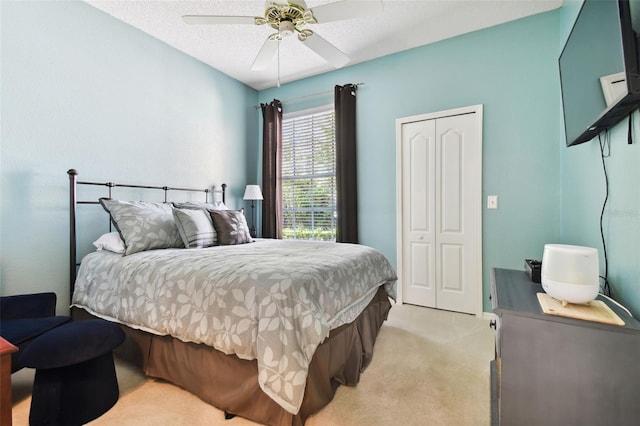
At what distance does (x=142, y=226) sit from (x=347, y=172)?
7.22 feet

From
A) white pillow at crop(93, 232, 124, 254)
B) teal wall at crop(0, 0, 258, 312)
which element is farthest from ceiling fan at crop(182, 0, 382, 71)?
white pillow at crop(93, 232, 124, 254)

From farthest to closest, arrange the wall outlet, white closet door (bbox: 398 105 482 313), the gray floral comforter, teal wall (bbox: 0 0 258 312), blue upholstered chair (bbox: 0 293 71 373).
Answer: white closet door (bbox: 398 105 482 313), the wall outlet, teal wall (bbox: 0 0 258 312), blue upholstered chair (bbox: 0 293 71 373), the gray floral comforter

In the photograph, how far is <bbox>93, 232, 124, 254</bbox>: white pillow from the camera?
218 centimetres

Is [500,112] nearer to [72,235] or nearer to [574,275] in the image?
[574,275]

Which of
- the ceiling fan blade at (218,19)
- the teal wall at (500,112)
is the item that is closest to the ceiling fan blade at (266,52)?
the ceiling fan blade at (218,19)

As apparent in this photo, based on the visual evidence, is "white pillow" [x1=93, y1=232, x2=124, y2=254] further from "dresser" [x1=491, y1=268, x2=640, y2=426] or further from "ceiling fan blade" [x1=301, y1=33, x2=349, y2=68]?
"dresser" [x1=491, y1=268, x2=640, y2=426]

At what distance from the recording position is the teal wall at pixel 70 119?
2.11 metres

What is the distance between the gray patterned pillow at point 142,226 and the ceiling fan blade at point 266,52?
4.96 feet

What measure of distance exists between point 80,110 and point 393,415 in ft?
10.5

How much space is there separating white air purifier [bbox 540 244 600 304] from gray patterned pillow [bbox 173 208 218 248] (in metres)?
2.31

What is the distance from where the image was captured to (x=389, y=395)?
5.44 feet

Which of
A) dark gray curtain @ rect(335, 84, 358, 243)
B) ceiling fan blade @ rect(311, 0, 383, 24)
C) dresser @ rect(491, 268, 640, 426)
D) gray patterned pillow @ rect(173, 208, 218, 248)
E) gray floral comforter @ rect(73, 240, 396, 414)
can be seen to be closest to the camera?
dresser @ rect(491, 268, 640, 426)

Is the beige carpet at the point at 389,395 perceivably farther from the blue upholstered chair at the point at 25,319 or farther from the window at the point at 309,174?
the window at the point at 309,174

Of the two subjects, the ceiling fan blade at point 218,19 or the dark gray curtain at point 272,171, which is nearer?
the ceiling fan blade at point 218,19
